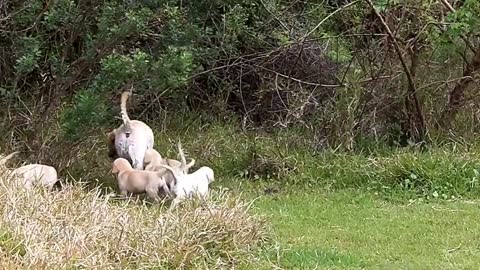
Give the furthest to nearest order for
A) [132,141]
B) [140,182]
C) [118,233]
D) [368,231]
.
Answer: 1. [132,141]
2. [140,182]
3. [368,231]
4. [118,233]

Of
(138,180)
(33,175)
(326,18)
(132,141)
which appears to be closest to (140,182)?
(138,180)

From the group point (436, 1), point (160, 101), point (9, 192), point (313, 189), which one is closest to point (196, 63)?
point (160, 101)

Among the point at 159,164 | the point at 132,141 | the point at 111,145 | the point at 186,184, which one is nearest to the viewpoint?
the point at 186,184

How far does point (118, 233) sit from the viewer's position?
5566mm

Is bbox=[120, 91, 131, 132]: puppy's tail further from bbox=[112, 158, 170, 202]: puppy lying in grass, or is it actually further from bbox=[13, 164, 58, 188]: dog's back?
bbox=[13, 164, 58, 188]: dog's back

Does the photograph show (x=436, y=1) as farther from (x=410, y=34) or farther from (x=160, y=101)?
(x=160, y=101)

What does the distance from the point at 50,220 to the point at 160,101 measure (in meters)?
4.29

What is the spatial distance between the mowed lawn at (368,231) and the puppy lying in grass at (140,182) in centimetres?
80

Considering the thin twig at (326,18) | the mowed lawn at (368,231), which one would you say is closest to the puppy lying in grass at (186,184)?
the mowed lawn at (368,231)

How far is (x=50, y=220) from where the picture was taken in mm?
5742

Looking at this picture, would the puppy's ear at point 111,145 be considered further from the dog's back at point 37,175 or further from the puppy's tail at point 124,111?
the dog's back at point 37,175

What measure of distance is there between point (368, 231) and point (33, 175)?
2615mm

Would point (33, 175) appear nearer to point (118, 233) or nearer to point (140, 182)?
point (140, 182)

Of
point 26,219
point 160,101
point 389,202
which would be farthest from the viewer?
point 160,101
